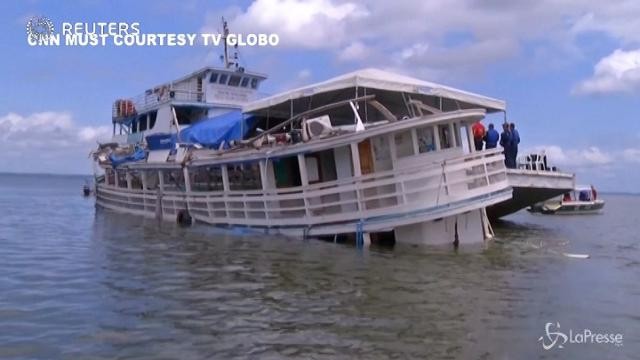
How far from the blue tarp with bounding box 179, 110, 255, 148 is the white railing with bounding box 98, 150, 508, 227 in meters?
2.53

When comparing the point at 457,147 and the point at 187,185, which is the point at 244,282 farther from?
the point at 187,185

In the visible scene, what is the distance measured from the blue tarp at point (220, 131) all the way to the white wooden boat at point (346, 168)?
4cm

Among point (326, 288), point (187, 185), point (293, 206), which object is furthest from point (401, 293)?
point (187, 185)

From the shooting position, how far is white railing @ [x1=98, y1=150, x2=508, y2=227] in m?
14.2

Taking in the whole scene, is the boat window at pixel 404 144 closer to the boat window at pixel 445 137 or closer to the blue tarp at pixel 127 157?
the boat window at pixel 445 137

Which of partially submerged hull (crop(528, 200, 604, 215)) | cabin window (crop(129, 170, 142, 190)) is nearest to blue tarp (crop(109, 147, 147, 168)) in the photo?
cabin window (crop(129, 170, 142, 190))

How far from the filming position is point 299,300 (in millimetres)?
9234

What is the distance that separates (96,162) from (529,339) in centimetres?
2710

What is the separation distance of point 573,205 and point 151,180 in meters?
27.9

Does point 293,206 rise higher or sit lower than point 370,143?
lower

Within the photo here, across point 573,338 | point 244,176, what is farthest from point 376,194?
point 573,338

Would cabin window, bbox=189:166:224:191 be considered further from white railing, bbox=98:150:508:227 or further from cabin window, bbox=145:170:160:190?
cabin window, bbox=145:170:160:190

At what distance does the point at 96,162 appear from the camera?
30438mm

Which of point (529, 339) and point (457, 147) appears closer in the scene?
point (529, 339)
